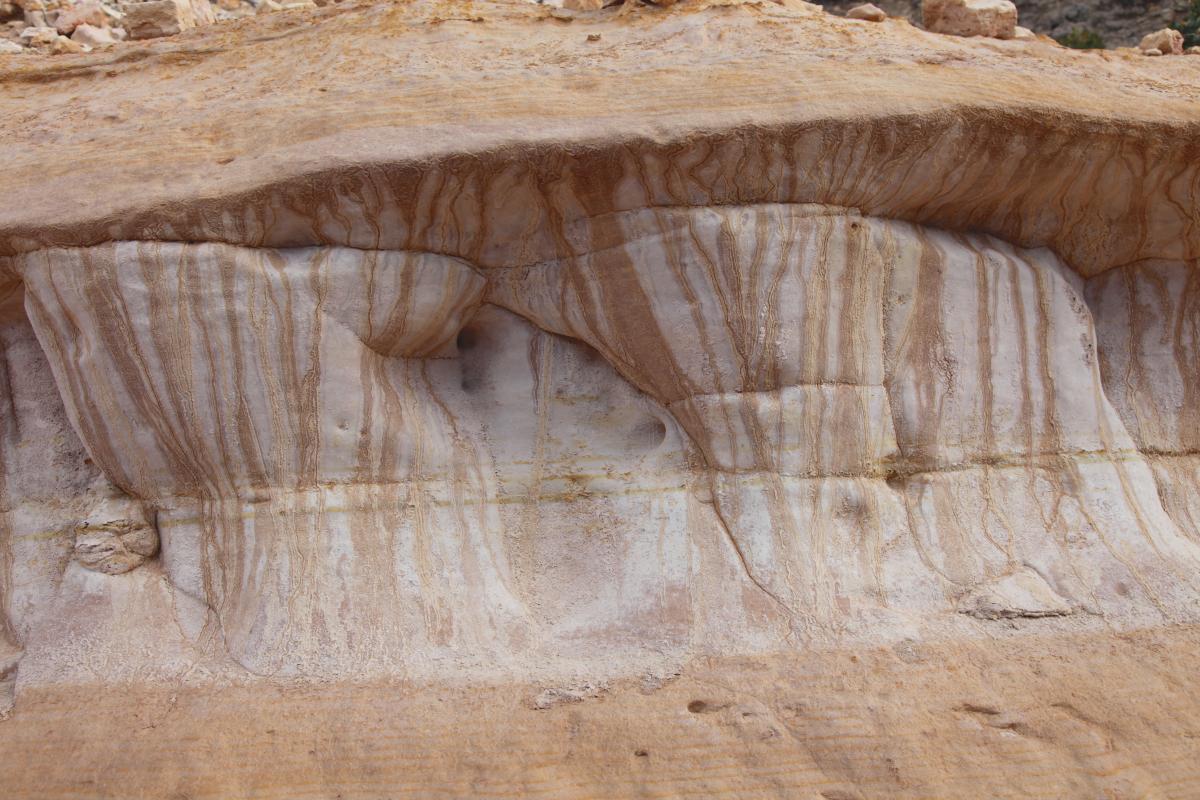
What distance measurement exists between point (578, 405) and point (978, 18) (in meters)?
2.26

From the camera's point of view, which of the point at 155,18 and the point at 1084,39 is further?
the point at 1084,39

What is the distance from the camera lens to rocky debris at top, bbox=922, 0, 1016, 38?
3.93 metres

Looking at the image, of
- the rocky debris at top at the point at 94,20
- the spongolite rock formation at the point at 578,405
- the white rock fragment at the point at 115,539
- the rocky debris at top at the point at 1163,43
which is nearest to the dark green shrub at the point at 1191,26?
the rocky debris at top at the point at 1163,43

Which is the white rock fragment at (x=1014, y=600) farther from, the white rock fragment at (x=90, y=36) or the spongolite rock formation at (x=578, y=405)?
the white rock fragment at (x=90, y=36)

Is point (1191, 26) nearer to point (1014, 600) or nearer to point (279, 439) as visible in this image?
point (1014, 600)

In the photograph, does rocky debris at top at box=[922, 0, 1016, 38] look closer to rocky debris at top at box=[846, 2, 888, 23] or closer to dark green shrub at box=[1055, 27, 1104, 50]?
rocky debris at top at box=[846, 2, 888, 23]

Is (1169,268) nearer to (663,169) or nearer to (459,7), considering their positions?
(663,169)

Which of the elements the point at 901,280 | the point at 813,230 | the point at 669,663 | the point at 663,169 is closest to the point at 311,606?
the point at 669,663

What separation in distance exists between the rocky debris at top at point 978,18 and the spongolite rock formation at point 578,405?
0.49m

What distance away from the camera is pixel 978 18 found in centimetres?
392

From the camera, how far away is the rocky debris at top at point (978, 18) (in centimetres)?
393

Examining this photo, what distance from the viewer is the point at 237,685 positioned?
2.84 m

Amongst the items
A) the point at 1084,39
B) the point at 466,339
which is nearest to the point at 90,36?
the point at 466,339

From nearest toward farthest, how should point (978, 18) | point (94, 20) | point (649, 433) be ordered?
point (649, 433)
point (978, 18)
point (94, 20)
